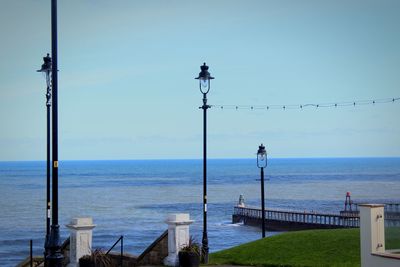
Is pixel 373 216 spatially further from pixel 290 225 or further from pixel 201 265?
pixel 290 225

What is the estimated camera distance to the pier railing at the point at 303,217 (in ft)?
191

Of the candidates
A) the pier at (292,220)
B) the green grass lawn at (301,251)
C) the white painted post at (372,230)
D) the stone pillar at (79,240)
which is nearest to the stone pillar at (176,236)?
the green grass lawn at (301,251)

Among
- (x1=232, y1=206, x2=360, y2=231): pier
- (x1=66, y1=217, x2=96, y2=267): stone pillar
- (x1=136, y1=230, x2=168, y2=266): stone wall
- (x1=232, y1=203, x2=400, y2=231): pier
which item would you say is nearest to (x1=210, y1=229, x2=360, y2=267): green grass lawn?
(x1=136, y1=230, x2=168, y2=266): stone wall

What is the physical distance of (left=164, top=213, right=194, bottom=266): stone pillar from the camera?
1953 cm

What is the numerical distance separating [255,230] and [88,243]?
47.5m

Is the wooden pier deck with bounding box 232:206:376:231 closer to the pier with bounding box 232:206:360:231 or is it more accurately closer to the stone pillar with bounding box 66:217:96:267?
the pier with bounding box 232:206:360:231

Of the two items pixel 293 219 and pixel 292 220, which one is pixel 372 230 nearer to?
pixel 292 220

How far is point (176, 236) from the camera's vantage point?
1955 centimetres

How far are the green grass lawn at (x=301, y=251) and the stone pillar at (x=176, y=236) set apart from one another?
5.24 feet

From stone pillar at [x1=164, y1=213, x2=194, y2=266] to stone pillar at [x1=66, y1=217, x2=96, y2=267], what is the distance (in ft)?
7.98

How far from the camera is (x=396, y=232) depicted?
1560 centimetres

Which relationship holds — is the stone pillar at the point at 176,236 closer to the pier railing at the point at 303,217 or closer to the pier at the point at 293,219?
the pier at the point at 293,219

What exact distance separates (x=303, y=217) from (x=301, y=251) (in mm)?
43862

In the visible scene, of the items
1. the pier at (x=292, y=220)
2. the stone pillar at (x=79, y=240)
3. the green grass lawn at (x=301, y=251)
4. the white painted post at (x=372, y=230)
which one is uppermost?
the white painted post at (x=372, y=230)
